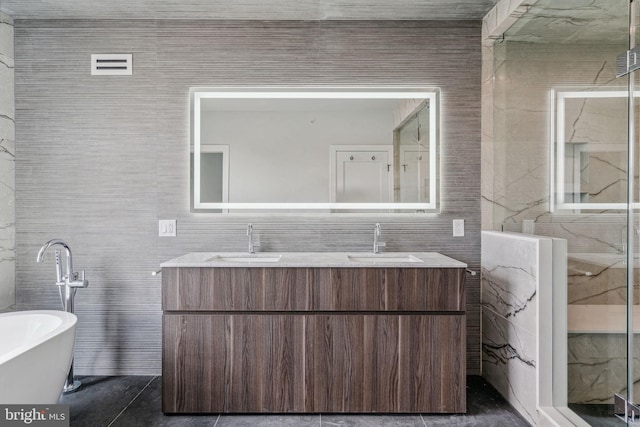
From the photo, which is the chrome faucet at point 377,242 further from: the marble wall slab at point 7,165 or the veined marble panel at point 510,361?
the marble wall slab at point 7,165

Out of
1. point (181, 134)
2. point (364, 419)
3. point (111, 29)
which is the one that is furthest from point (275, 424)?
point (111, 29)

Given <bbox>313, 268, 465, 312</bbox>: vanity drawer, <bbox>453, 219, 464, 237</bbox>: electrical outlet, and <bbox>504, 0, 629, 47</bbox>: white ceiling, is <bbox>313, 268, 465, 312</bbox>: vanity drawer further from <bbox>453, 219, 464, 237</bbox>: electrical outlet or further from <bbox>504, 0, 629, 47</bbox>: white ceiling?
<bbox>504, 0, 629, 47</bbox>: white ceiling

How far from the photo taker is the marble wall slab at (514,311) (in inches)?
75.7

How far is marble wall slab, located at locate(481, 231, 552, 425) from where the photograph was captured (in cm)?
192

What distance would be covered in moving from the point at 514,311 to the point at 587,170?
85cm

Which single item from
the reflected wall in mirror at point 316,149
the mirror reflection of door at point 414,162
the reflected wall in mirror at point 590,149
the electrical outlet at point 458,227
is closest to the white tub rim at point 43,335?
the reflected wall in mirror at point 316,149

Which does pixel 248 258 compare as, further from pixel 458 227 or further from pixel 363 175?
pixel 458 227

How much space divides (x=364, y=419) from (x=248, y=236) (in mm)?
1284

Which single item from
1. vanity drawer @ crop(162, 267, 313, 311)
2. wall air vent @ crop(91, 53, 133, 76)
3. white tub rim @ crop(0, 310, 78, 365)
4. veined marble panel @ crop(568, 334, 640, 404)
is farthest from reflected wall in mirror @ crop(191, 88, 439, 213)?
veined marble panel @ crop(568, 334, 640, 404)

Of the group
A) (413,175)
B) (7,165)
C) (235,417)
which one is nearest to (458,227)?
(413,175)

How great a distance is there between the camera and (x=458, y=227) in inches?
101

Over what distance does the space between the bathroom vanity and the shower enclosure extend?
55cm

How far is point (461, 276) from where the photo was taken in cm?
202

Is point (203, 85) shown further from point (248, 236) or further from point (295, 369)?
point (295, 369)
